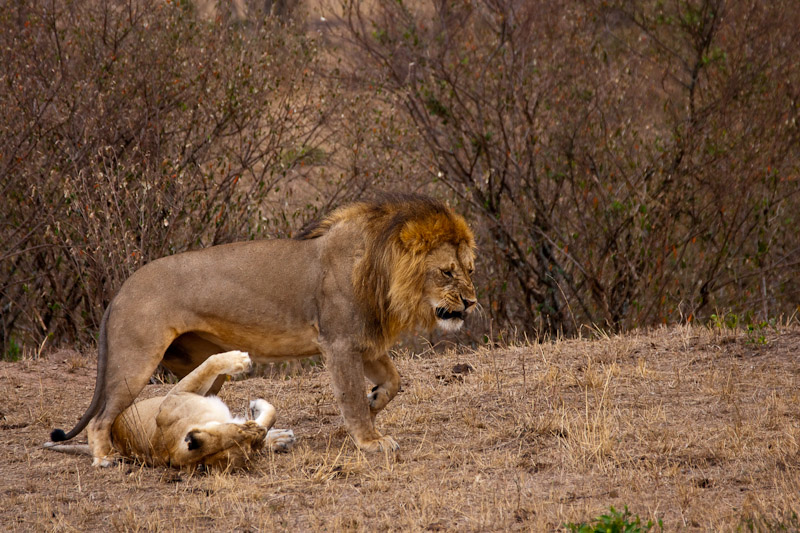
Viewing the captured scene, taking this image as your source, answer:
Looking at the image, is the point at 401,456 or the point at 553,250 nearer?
the point at 401,456

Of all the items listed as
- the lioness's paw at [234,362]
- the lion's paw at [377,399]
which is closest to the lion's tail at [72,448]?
the lioness's paw at [234,362]

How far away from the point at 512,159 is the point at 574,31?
69.5 inches

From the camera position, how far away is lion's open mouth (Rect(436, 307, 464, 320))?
5.17 metres

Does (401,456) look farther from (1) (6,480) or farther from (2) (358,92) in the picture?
(2) (358,92)

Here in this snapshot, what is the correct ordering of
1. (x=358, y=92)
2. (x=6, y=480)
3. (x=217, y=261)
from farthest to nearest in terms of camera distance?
(x=358, y=92), (x=217, y=261), (x=6, y=480)

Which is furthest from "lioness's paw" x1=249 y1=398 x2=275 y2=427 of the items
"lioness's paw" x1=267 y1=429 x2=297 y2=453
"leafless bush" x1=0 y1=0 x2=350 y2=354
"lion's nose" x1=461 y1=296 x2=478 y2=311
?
"leafless bush" x1=0 y1=0 x2=350 y2=354

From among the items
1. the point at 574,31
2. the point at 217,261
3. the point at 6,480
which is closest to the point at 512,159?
the point at 574,31

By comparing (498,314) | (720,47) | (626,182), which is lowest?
(498,314)

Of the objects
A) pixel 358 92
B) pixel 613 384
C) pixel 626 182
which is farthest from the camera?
pixel 358 92

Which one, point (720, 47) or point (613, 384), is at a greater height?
point (720, 47)

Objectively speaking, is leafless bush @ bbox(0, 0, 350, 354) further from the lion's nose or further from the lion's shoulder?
Result: the lion's nose

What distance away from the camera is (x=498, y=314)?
10508mm

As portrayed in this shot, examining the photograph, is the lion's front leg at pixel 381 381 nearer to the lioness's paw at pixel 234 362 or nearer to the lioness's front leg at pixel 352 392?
the lioness's front leg at pixel 352 392

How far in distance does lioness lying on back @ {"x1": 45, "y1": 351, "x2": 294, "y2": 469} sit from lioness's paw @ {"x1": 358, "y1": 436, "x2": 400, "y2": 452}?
467 mm
